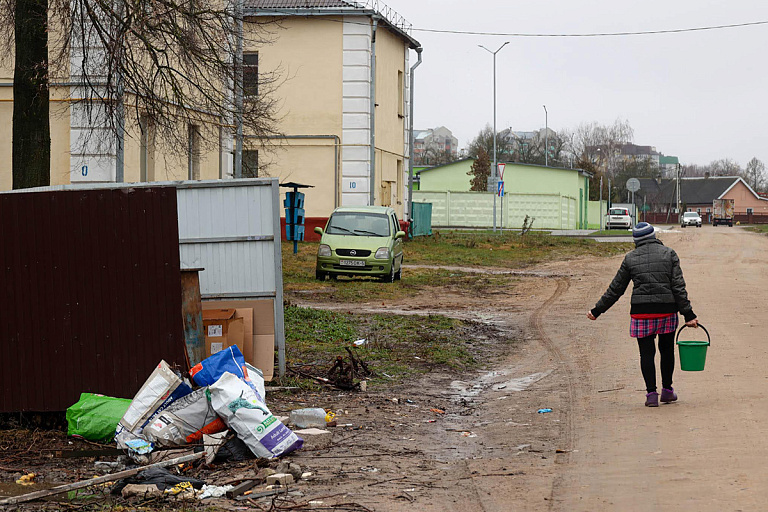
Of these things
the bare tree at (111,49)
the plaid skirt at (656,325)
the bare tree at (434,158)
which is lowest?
the plaid skirt at (656,325)

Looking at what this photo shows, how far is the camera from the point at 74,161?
2056cm

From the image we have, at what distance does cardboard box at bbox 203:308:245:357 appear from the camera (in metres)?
9.28

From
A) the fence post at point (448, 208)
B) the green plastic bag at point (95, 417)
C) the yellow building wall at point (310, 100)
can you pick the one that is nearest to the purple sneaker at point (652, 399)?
the green plastic bag at point (95, 417)

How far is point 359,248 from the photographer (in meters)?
21.5

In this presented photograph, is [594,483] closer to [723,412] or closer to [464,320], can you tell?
[723,412]

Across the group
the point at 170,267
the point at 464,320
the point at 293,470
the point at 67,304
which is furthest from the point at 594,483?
the point at 464,320

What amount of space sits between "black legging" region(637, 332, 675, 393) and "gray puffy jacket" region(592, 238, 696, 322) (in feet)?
0.89

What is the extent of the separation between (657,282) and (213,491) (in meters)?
4.68

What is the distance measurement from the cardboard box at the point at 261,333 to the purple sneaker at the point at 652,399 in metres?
3.75

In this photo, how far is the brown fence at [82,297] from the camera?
26.5ft

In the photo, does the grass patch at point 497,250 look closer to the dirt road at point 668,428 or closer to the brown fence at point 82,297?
the dirt road at point 668,428

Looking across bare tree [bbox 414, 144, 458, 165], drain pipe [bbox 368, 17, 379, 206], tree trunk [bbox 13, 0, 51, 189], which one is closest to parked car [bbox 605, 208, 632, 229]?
drain pipe [bbox 368, 17, 379, 206]

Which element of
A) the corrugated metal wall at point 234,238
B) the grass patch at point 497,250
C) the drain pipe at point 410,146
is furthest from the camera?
the drain pipe at point 410,146

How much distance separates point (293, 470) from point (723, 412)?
394cm
